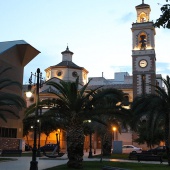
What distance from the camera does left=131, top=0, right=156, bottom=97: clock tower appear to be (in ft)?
209

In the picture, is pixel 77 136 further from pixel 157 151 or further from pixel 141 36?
pixel 141 36

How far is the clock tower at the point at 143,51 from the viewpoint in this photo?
209ft

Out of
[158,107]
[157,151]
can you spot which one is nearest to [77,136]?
[158,107]

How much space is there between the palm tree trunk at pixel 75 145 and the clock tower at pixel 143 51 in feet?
136

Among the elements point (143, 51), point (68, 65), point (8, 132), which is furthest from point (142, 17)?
point (8, 132)

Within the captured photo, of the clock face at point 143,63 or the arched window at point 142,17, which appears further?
the arched window at point 142,17

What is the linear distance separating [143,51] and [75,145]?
44425 millimetres

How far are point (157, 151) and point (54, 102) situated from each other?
20.7m

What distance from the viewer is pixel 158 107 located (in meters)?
26.0

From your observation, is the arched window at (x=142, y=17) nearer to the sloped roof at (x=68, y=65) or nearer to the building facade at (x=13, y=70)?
the sloped roof at (x=68, y=65)

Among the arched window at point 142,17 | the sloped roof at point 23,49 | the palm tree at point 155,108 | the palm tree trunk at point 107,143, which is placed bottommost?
the palm tree trunk at point 107,143

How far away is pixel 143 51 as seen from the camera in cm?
6444

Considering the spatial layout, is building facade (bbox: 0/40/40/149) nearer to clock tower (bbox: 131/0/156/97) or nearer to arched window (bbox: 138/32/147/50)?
Result: clock tower (bbox: 131/0/156/97)

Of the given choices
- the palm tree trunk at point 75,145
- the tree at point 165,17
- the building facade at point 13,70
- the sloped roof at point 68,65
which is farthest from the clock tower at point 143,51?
the tree at point 165,17
